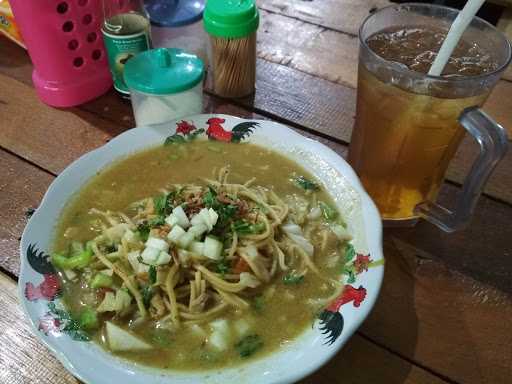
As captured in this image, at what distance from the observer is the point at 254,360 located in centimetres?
106

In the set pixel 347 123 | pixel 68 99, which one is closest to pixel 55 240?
pixel 68 99

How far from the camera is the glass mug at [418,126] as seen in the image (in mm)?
1174

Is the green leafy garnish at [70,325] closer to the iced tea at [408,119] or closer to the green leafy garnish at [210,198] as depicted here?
the green leafy garnish at [210,198]

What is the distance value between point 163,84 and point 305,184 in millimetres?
563

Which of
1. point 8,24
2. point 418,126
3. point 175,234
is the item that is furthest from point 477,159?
point 8,24

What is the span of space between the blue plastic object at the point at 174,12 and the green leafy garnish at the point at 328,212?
3.88 feet

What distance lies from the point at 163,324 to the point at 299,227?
1.52ft

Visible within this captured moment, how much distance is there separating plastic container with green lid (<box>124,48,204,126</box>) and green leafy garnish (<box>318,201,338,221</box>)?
59cm

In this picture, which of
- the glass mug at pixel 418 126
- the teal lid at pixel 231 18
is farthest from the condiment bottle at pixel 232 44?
the glass mug at pixel 418 126

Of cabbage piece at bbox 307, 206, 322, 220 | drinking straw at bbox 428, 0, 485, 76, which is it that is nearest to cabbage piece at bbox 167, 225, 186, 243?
cabbage piece at bbox 307, 206, 322, 220

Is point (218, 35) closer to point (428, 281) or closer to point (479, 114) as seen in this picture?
point (479, 114)

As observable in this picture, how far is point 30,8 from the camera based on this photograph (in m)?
1.63

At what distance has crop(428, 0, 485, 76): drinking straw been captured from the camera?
1.09 m

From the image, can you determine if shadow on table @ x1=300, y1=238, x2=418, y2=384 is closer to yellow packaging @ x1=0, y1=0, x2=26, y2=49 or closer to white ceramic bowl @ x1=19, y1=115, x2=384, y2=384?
white ceramic bowl @ x1=19, y1=115, x2=384, y2=384
